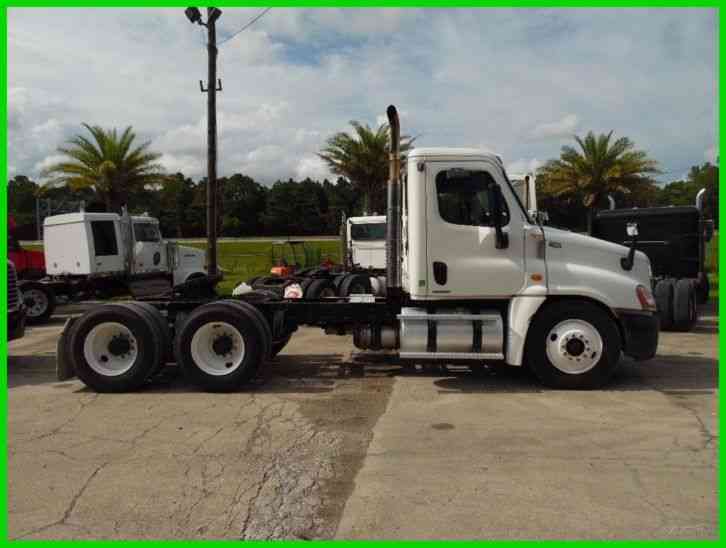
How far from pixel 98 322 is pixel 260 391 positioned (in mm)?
2040

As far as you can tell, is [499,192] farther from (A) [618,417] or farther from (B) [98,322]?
(B) [98,322]

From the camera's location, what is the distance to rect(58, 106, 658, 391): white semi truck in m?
7.03

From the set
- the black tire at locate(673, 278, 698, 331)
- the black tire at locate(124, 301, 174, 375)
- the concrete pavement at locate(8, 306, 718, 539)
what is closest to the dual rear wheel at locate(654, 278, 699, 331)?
the black tire at locate(673, 278, 698, 331)

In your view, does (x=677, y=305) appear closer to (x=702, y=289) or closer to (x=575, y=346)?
(x=702, y=289)

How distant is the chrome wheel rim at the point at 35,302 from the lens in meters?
14.1

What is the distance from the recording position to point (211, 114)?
14.6m

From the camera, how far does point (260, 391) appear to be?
7.12 metres

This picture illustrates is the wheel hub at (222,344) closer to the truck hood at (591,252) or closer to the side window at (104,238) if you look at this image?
the truck hood at (591,252)

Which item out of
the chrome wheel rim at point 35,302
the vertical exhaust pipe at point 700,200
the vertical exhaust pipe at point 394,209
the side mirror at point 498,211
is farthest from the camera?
the chrome wheel rim at point 35,302

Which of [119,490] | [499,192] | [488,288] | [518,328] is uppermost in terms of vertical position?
[499,192]

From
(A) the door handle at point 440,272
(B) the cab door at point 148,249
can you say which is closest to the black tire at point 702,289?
(A) the door handle at point 440,272

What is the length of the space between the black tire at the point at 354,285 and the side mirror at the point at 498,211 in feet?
15.9

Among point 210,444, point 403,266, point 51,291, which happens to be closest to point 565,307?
point 403,266

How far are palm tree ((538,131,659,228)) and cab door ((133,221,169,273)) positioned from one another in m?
15.0
